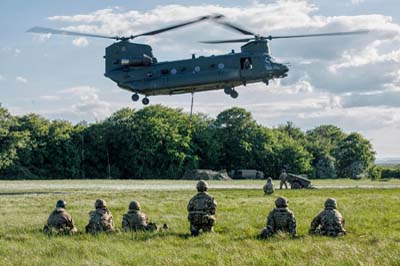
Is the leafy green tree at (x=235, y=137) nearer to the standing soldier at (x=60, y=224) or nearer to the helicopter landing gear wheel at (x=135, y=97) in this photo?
the helicopter landing gear wheel at (x=135, y=97)

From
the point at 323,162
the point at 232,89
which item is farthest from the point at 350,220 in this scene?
the point at 323,162

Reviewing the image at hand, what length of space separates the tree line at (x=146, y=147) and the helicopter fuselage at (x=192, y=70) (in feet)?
139

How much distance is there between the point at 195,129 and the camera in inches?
A: 4205

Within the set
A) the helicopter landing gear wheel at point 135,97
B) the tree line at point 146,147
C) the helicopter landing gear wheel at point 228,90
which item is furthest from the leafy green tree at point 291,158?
the helicopter landing gear wheel at point 135,97

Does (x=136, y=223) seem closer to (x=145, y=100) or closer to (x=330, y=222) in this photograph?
(x=330, y=222)

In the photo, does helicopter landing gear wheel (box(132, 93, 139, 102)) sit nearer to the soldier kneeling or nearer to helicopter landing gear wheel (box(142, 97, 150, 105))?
helicopter landing gear wheel (box(142, 97, 150, 105))

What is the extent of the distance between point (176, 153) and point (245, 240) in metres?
82.2

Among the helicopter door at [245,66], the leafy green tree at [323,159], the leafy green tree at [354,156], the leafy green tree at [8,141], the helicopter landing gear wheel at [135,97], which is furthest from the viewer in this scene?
the leafy green tree at [354,156]

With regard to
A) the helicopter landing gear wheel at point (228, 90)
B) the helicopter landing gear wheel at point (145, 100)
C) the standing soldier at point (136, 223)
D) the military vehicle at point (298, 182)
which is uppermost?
the helicopter landing gear wheel at point (228, 90)

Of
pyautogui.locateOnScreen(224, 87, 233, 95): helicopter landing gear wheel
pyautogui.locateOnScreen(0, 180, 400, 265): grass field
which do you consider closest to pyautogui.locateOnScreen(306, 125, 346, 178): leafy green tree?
pyautogui.locateOnScreen(224, 87, 233, 95): helicopter landing gear wheel

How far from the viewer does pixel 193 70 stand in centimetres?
4066

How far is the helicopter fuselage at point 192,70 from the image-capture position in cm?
4016

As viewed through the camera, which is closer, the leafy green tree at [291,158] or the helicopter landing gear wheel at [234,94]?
the helicopter landing gear wheel at [234,94]

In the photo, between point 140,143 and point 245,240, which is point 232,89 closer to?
point 245,240
